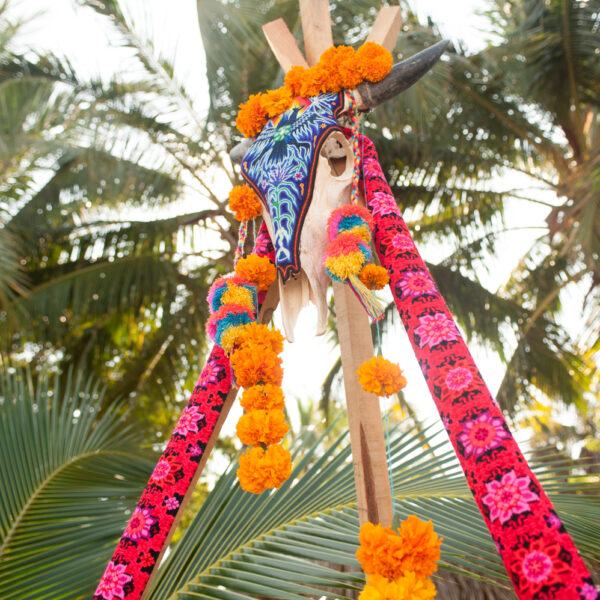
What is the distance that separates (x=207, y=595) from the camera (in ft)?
5.37

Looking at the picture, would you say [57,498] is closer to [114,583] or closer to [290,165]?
[114,583]

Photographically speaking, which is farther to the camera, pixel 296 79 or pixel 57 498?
pixel 57 498

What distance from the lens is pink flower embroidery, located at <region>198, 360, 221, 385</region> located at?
1.79m

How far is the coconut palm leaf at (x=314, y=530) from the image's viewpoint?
1642 millimetres

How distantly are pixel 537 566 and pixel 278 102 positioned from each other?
1606mm

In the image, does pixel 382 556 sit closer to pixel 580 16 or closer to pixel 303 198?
pixel 303 198

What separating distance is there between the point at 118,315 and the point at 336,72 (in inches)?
182

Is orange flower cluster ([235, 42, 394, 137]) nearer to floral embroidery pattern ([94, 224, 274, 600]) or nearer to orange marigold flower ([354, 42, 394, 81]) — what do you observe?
orange marigold flower ([354, 42, 394, 81])

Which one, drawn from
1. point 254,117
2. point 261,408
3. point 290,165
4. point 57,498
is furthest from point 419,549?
point 57,498

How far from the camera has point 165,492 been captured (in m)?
1.63

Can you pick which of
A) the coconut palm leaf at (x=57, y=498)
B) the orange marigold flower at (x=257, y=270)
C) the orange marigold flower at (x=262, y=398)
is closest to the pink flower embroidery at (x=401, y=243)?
the orange marigold flower at (x=257, y=270)

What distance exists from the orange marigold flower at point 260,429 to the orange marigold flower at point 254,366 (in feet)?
0.39

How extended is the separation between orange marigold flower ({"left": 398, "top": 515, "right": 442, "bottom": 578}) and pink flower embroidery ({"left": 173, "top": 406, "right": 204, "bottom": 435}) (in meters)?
0.73

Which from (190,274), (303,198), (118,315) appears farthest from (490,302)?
(303,198)
